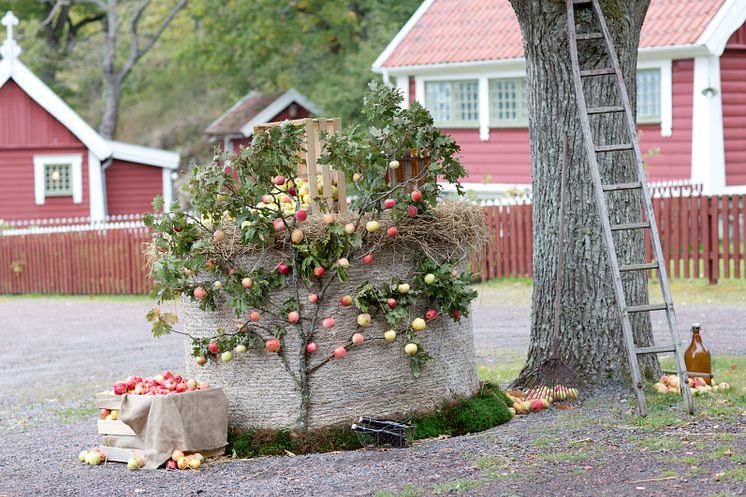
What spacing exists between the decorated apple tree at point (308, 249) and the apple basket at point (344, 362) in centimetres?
1

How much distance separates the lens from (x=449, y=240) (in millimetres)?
7348

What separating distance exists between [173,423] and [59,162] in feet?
77.2

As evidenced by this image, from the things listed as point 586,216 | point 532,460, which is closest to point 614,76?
point 586,216

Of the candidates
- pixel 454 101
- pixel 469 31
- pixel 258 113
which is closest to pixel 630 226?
pixel 469 31

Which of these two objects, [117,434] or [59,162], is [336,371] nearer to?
[117,434]

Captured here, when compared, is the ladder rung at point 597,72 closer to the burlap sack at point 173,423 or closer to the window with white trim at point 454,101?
the burlap sack at point 173,423

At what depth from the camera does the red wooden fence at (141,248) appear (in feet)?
51.6

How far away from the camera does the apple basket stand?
7.05 metres

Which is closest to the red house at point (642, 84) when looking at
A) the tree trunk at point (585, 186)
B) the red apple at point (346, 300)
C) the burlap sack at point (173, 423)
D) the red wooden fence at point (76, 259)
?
the red wooden fence at point (76, 259)

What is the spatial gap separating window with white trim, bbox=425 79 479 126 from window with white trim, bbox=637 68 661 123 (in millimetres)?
4048

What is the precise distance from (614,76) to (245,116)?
26683 millimetres

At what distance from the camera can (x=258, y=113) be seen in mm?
33625

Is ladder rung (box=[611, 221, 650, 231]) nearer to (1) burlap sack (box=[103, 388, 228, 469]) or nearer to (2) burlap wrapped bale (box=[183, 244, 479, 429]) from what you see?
(2) burlap wrapped bale (box=[183, 244, 479, 429])

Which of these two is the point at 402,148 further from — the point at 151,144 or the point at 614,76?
the point at 151,144
